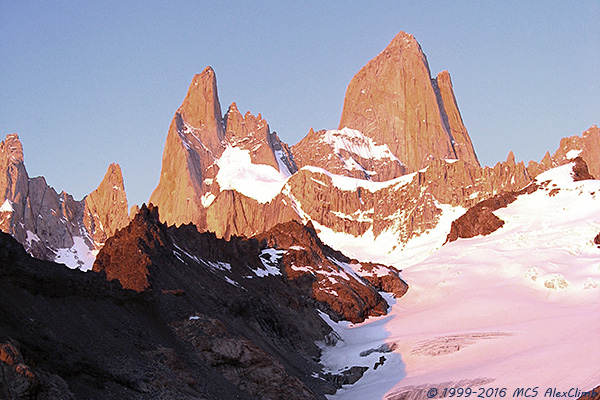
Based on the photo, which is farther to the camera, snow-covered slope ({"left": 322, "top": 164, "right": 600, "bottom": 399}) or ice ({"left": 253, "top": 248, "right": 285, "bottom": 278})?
ice ({"left": 253, "top": 248, "right": 285, "bottom": 278})

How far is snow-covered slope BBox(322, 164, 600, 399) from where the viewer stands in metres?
87.2

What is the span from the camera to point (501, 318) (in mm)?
121812

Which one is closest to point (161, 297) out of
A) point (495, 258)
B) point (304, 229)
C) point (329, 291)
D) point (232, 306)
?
point (232, 306)

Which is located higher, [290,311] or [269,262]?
[269,262]

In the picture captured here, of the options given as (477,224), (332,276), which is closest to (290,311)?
(332,276)

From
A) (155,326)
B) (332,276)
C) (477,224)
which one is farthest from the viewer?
(477,224)

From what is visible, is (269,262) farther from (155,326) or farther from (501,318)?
(155,326)

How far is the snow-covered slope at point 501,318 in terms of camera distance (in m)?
87.2

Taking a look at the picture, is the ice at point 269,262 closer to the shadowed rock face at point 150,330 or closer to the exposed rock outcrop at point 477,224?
the shadowed rock face at point 150,330

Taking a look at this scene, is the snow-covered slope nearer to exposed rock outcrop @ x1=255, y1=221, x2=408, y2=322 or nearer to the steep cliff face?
exposed rock outcrop @ x1=255, y1=221, x2=408, y2=322

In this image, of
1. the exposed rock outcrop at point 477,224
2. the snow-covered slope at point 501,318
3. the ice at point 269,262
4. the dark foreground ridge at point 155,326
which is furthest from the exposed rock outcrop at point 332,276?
the exposed rock outcrop at point 477,224

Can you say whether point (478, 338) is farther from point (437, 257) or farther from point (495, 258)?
point (437, 257)

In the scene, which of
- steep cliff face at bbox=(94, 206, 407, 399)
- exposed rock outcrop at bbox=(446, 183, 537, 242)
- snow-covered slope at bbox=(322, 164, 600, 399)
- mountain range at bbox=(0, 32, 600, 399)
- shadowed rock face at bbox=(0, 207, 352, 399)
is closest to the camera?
shadowed rock face at bbox=(0, 207, 352, 399)

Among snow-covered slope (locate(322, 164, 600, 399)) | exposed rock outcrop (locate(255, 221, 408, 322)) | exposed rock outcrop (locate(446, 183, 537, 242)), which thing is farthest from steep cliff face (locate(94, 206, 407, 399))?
exposed rock outcrop (locate(446, 183, 537, 242))
